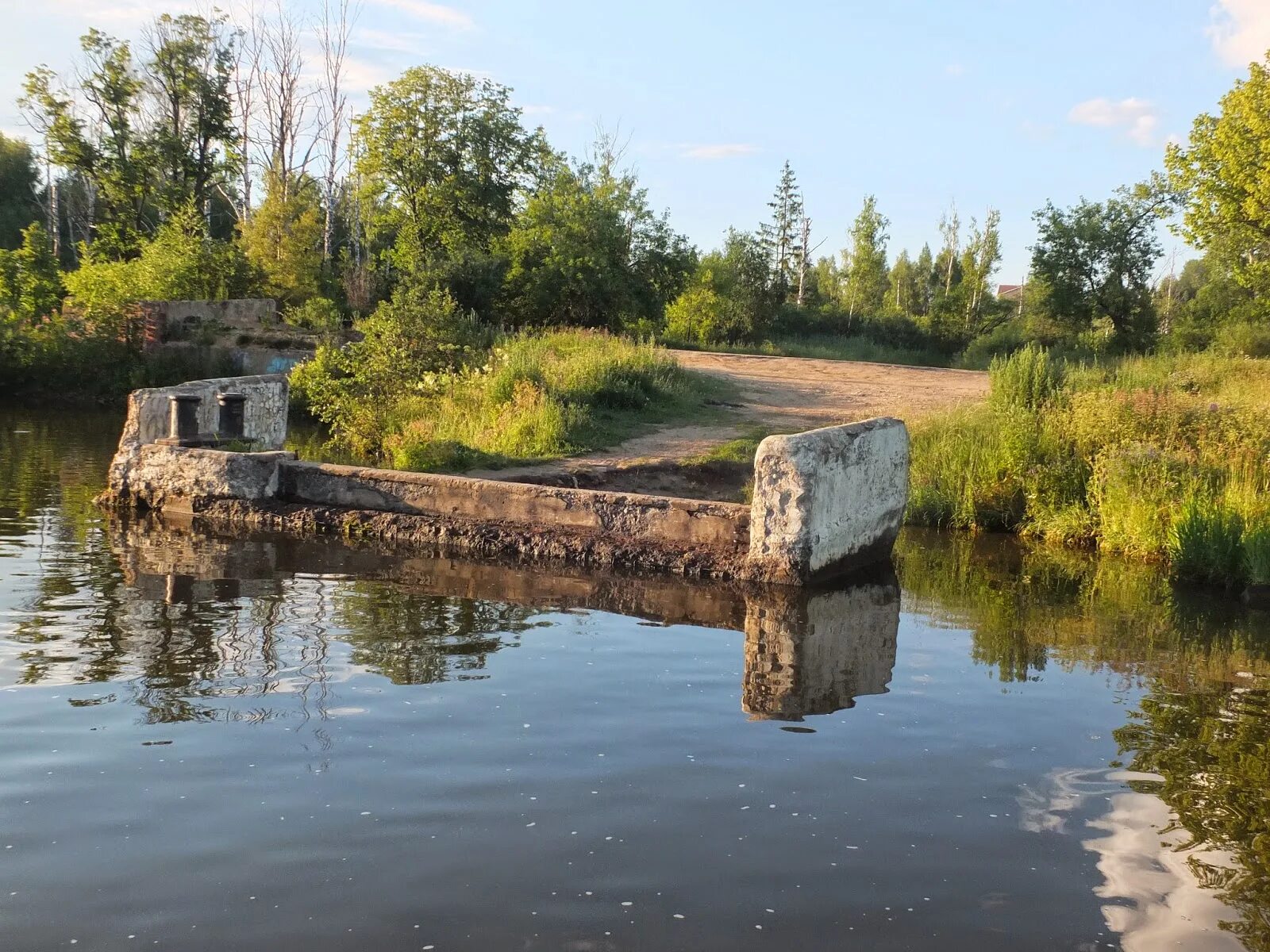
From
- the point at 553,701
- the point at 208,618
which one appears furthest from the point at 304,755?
the point at 208,618

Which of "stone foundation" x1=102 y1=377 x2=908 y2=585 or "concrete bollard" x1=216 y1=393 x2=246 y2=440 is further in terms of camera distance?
"concrete bollard" x1=216 y1=393 x2=246 y2=440

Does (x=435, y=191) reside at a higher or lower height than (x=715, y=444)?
higher

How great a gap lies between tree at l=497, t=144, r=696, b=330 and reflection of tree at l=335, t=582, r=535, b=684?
63.9 ft

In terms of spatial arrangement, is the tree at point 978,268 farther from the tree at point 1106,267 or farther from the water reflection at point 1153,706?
the water reflection at point 1153,706

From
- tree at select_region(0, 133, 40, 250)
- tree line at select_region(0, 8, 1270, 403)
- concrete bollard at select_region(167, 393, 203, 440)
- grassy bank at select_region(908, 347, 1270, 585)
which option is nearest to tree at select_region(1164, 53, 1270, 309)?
tree line at select_region(0, 8, 1270, 403)

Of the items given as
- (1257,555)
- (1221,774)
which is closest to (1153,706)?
(1221,774)

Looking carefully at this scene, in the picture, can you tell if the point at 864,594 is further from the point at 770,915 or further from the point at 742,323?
the point at 742,323

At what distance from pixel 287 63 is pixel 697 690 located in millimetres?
41514

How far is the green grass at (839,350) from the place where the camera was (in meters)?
34.7

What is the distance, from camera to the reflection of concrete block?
6742 mm

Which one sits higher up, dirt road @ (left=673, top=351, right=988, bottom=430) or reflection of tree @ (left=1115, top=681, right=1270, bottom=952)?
dirt road @ (left=673, top=351, right=988, bottom=430)

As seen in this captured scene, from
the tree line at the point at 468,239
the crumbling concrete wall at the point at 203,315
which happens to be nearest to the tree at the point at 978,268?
the tree line at the point at 468,239

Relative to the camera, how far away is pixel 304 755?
5.39 m

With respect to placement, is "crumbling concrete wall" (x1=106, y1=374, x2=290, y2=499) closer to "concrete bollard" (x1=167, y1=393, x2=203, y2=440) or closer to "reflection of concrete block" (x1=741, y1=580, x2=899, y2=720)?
"concrete bollard" (x1=167, y1=393, x2=203, y2=440)
